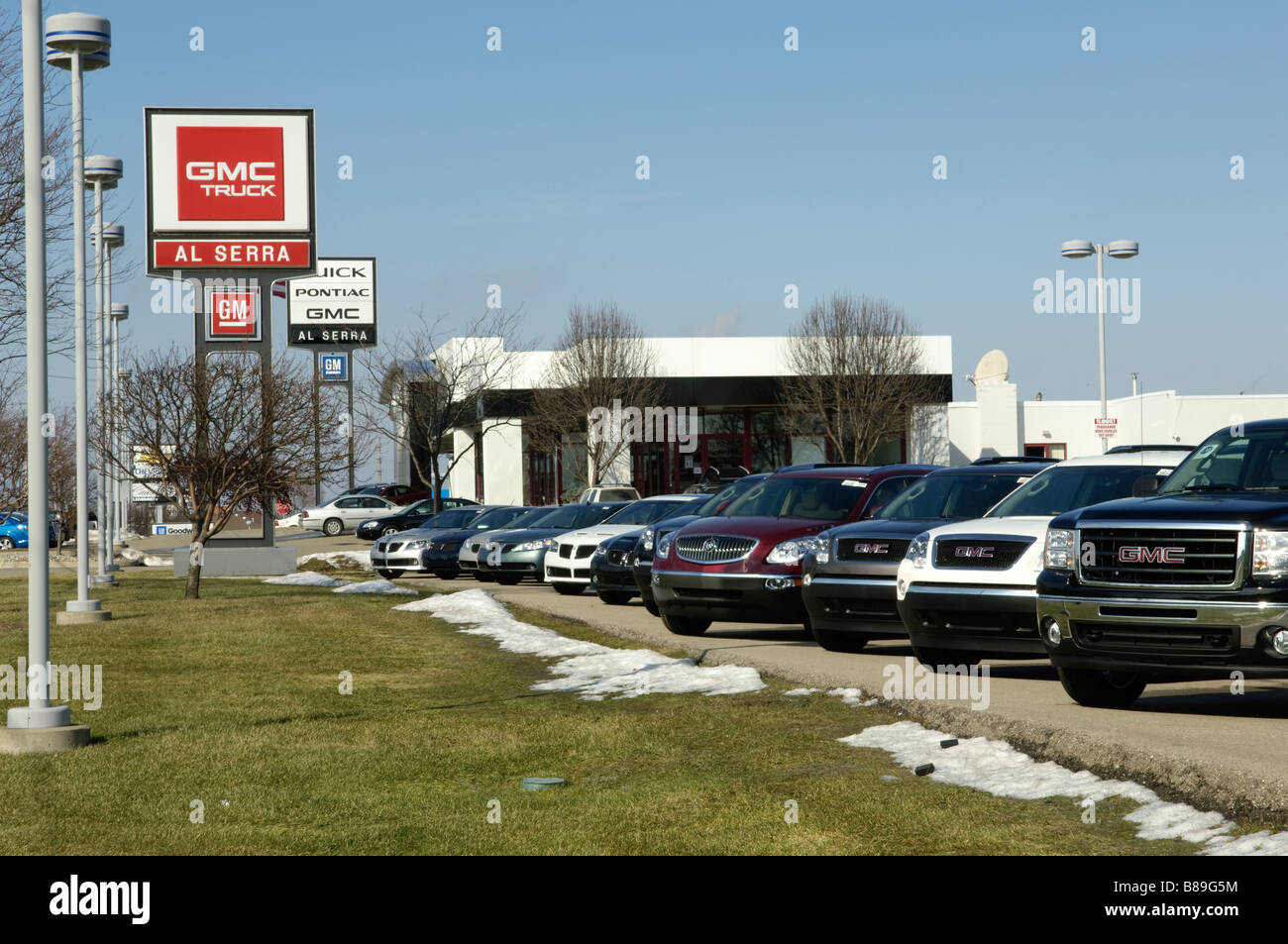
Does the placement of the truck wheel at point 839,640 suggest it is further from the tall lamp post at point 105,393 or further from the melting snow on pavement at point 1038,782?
the tall lamp post at point 105,393

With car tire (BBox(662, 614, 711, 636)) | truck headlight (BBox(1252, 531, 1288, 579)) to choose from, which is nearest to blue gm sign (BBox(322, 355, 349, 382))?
car tire (BBox(662, 614, 711, 636))

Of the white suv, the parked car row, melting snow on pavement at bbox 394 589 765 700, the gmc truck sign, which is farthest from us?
the gmc truck sign

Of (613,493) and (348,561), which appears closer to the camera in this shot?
(348,561)

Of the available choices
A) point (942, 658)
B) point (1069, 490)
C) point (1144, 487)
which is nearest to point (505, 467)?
point (1069, 490)

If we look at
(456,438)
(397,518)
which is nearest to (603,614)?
(397,518)

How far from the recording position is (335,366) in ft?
176

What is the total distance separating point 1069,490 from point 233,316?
2068 centimetres

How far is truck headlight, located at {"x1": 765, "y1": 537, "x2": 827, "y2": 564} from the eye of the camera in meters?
15.3

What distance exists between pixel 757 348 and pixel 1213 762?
49.0 meters

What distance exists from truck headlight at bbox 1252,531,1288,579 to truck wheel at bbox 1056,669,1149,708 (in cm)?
157

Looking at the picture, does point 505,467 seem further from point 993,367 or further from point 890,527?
point 890,527

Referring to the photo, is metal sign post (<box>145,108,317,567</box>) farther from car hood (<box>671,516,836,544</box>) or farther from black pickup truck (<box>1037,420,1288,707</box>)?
black pickup truck (<box>1037,420,1288,707</box>)

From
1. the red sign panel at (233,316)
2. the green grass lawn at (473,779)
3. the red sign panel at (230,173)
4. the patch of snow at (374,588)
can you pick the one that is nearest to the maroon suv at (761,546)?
the green grass lawn at (473,779)
